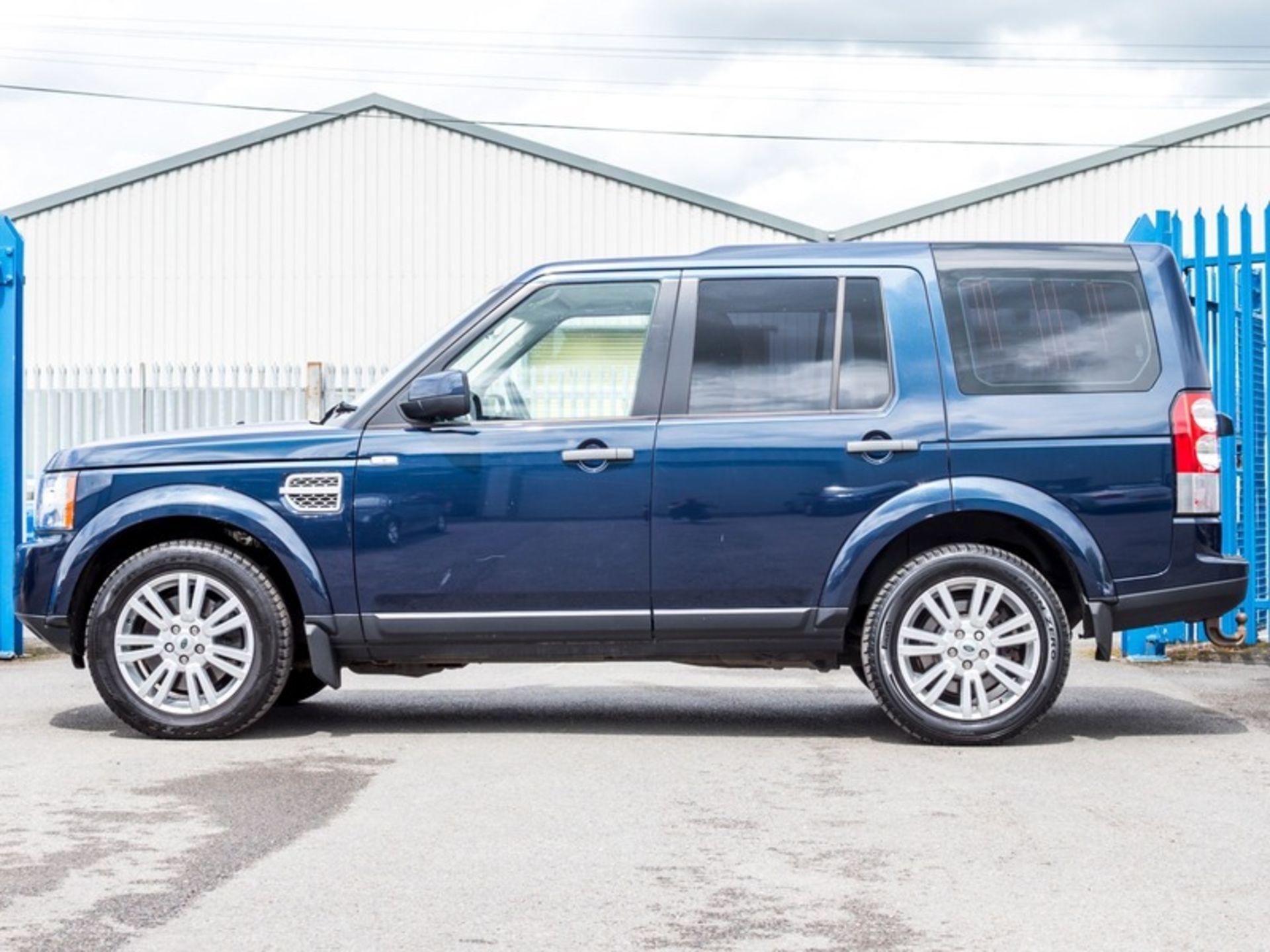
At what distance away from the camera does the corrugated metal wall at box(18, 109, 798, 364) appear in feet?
104

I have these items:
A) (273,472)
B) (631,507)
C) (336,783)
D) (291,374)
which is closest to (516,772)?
(336,783)

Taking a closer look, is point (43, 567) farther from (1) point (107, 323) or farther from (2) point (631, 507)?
(1) point (107, 323)

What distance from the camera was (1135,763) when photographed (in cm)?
700

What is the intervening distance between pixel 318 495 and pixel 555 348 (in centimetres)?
111

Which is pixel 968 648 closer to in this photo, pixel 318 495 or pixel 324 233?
pixel 318 495

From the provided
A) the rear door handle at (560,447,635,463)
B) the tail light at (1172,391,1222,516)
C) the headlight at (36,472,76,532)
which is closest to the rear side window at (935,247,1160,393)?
the tail light at (1172,391,1222,516)

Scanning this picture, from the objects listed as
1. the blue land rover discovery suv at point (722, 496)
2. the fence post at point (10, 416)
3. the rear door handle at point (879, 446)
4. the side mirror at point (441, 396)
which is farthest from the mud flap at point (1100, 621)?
the fence post at point (10, 416)

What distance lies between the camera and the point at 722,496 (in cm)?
736

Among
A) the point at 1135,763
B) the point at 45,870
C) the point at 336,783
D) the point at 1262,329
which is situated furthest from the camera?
the point at 1262,329

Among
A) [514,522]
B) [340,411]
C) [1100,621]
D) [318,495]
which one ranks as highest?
[340,411]

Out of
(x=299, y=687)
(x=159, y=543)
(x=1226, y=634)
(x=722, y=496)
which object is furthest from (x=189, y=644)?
(x=1226, y=634)

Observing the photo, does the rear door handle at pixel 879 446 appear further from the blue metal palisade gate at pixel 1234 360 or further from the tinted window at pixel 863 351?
the blue metal palisade gate at pixel 1234 360

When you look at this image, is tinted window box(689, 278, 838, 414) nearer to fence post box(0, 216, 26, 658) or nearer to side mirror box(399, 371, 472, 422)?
side mirror box(399, 371, 472, 422)

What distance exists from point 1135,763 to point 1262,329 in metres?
4.57
